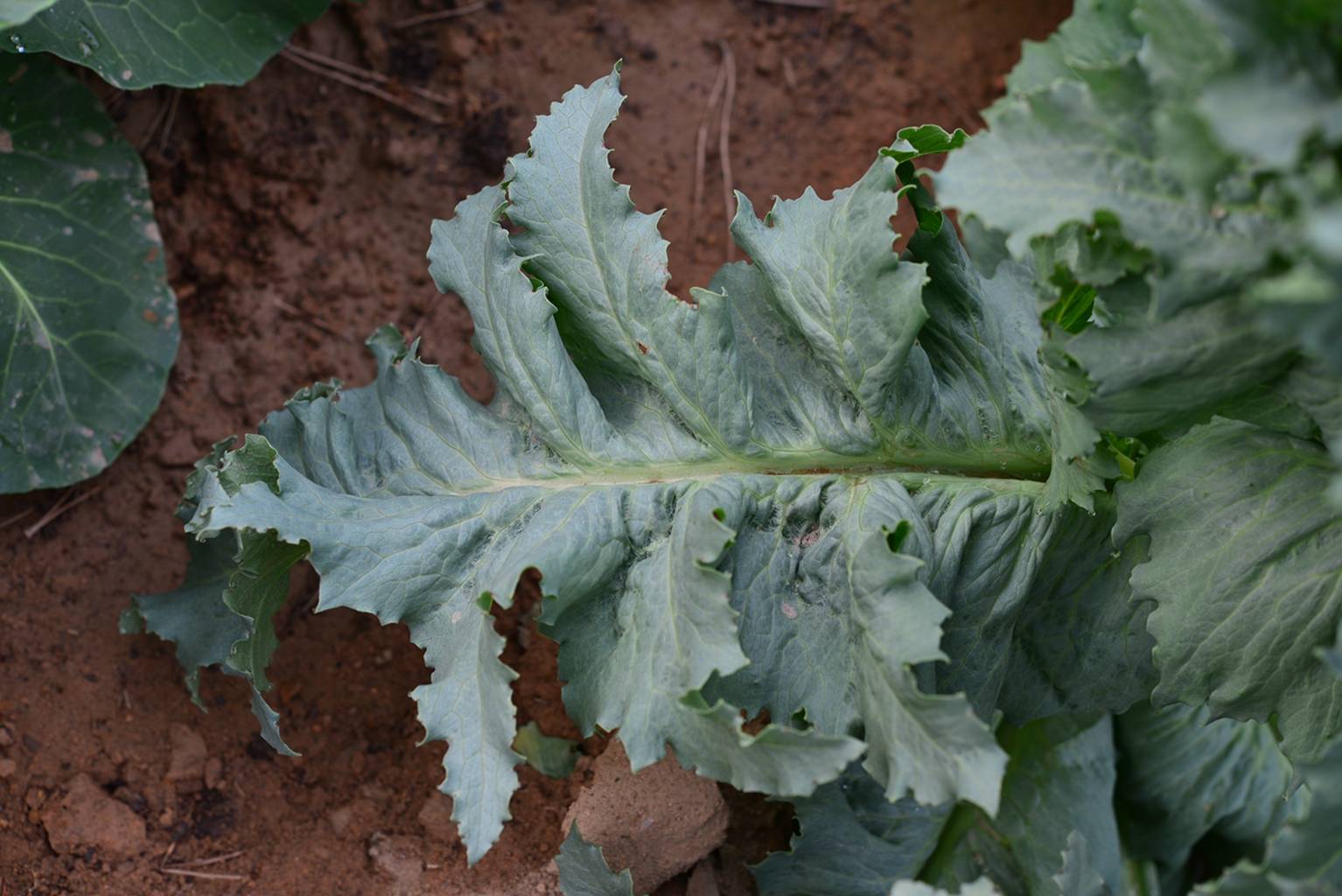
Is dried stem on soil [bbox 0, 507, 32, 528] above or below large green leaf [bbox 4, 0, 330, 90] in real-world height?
below

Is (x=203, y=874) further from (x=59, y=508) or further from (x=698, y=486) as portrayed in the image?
(x=698, y=486)

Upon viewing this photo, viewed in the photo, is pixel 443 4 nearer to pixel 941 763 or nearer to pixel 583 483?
pixel 583 483

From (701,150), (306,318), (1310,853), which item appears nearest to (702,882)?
(1310,853)

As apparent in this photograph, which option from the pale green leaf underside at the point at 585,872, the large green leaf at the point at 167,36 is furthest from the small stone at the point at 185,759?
the large green leaf at the point at 167,36

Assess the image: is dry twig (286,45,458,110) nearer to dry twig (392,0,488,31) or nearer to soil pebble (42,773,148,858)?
dry twig (392,0,488,31)

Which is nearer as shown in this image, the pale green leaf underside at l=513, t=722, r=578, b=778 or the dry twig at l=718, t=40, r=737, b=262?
the pale green leaf underside at l=513, t=722, r=578, b=778

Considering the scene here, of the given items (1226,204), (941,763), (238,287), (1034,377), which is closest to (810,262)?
(1034,377)

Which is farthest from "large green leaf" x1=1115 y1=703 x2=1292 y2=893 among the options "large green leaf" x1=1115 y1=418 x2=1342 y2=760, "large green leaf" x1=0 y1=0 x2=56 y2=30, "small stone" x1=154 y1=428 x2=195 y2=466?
"large green leaf" x1=0 y1=0 x2=56 y2=30
